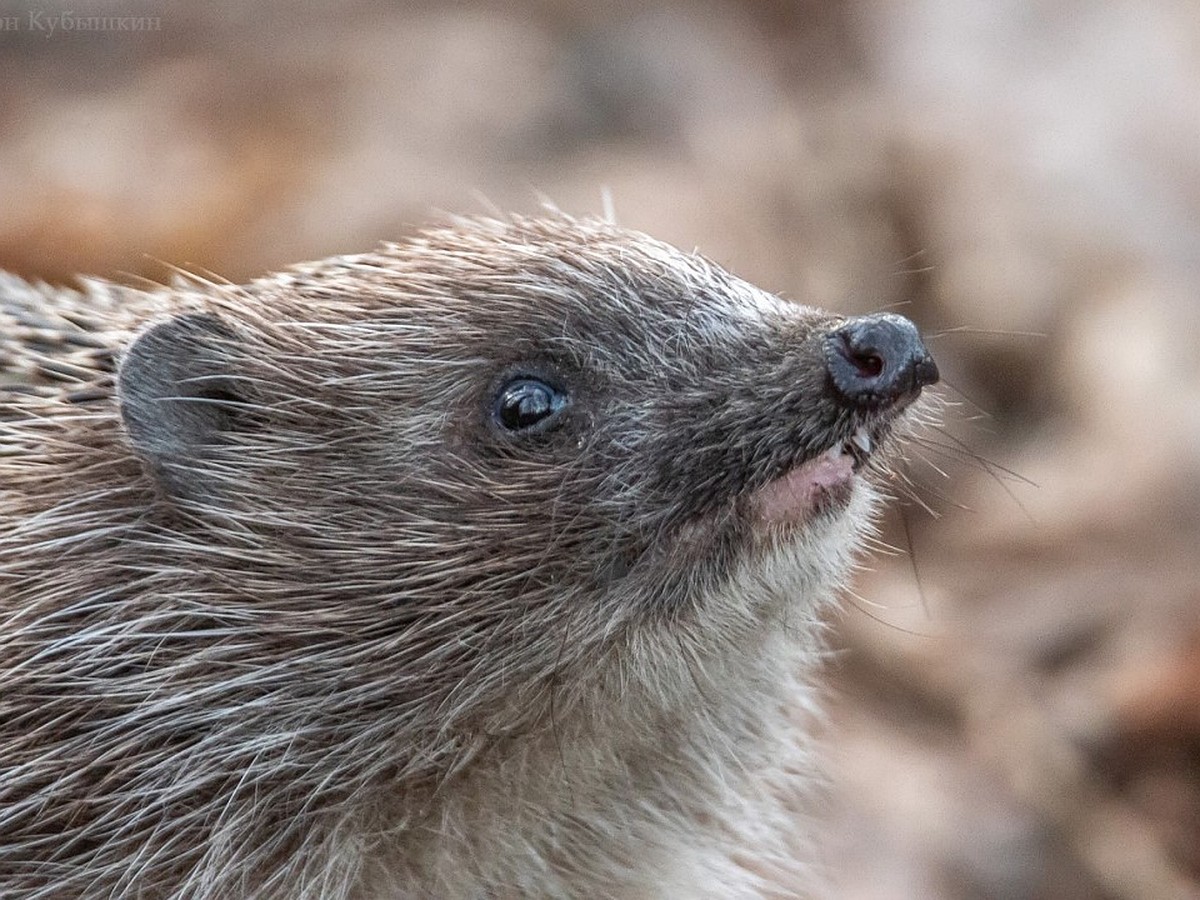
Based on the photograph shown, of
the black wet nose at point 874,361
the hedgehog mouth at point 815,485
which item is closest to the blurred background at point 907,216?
the hedgehog mouth at point 815,485

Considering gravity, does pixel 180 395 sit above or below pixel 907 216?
above

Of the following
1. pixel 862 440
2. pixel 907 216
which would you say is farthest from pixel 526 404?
pixel 907 216

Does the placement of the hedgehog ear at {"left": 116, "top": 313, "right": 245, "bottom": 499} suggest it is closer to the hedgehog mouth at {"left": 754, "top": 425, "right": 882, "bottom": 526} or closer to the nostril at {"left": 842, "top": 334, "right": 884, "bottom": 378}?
the hedgehog mouth at {"left": 754, "top": 425, "right": 882, "bottom": 526}

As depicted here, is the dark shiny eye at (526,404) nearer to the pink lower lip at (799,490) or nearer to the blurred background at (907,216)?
the pink lower lip at (799,490)

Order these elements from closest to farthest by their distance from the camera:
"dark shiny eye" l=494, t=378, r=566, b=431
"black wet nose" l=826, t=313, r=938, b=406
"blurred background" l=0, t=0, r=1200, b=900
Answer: "black wet nose" l=826, t=313, r=938, b=406 → "dark shiny eye" l=494, t=378, r=566, b=431 → "blurred background" l=0, t=0, r=1200, b=900

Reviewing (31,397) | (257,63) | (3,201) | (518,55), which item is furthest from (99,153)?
(31,397)

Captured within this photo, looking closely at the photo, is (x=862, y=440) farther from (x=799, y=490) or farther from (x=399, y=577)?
(x=399, y=577)

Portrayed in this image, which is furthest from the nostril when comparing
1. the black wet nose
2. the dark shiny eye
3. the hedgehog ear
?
the hedgehog ear

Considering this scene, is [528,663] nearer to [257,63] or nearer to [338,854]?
[338,854]
